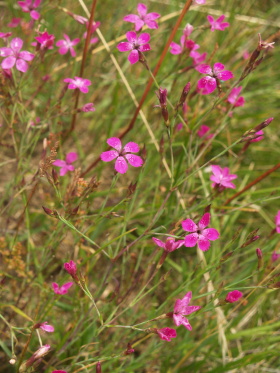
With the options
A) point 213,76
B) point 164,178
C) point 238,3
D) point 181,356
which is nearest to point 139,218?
point 164,178

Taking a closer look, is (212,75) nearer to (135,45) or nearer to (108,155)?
(135,45)

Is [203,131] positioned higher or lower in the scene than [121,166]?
lower

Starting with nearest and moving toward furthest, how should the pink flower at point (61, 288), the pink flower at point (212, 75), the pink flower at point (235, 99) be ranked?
the pink flower at point (212, 75) < the pink flower at point (61, 288) < the pink flower at point (235, 99)

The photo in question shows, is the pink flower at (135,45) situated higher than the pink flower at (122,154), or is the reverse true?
the pink flower at (135,45)

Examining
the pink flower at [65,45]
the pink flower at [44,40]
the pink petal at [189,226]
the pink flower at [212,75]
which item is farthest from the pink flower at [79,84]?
the pink petal at [189,226]

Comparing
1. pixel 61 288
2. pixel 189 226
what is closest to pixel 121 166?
pixel 189 226

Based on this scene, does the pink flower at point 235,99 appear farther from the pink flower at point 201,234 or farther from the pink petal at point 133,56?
the pink flower at point 201,234

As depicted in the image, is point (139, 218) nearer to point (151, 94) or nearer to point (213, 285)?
point (213, 285)
